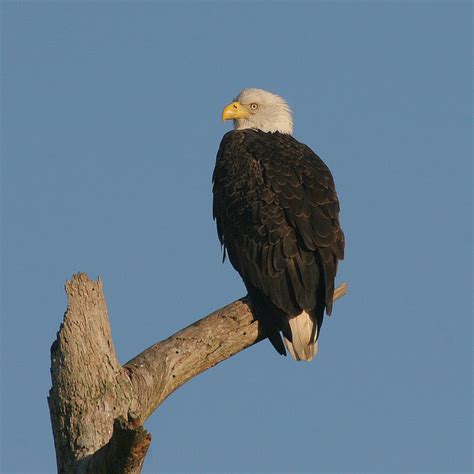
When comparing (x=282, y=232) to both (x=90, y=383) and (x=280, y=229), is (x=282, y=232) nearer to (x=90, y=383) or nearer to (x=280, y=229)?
(x=280, y=229)

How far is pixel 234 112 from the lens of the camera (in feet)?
39.1

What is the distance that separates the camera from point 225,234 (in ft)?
33.0

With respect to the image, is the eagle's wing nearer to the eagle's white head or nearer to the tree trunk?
the eagle's white head

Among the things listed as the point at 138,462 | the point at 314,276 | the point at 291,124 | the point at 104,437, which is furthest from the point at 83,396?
the point at 291,124

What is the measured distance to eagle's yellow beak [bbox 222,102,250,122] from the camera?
11.9m

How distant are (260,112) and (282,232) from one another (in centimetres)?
294

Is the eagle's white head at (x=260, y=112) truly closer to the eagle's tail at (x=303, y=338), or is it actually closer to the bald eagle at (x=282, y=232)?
the bald eagle at (x=282, y=232)

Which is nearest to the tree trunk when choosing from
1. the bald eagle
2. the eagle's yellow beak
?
the bald eagle

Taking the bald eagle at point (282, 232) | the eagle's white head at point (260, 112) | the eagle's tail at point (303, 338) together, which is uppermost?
the eagle's white head at point (260, 112)

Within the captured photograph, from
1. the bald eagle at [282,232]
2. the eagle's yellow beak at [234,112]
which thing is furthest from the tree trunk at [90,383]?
the eagle's yellow beak at [234,112]

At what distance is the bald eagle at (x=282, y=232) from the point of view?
30.2 ft

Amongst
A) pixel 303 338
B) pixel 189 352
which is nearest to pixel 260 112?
pixel 303 338

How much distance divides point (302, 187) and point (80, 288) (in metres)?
3.14

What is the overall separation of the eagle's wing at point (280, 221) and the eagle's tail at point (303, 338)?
122 millimetres
